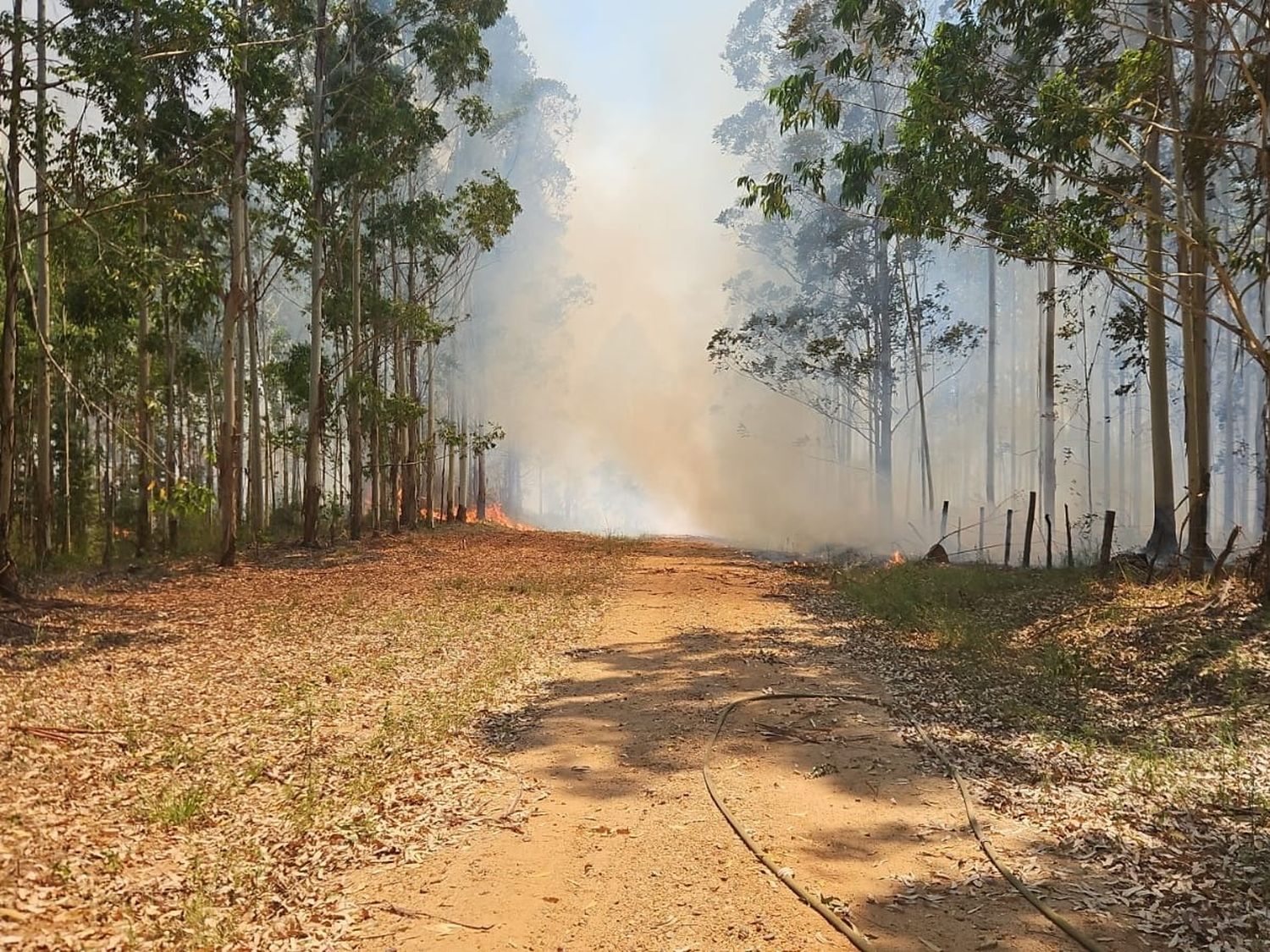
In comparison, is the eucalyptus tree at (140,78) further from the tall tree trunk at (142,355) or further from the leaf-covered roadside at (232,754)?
the leaf-covered roadside at (232,754)

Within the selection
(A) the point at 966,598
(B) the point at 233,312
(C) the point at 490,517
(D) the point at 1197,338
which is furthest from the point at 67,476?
(D) the point at 1197,338

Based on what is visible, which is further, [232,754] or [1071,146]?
[1071,146]

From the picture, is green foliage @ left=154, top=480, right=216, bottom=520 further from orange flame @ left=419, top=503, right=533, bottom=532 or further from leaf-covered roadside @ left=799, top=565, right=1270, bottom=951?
orange flame @ left=419, top=503, right=533, bottom=532

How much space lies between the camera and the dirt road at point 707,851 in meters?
3.36

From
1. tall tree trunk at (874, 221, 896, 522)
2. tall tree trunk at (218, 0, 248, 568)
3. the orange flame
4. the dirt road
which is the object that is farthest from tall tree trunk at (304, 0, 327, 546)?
tall tree trunk at (874, 221, 896, 522)

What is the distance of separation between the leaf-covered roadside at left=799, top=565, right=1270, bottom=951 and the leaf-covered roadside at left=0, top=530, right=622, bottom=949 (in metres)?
3.02

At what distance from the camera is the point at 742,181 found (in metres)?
11.2

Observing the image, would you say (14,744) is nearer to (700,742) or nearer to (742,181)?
(700,742)

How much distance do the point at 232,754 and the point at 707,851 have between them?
121 inches

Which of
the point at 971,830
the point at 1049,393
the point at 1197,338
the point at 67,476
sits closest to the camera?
the point at 971,830

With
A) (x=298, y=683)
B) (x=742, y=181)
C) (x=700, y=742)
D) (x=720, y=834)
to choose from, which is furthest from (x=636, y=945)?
(x=742, y=181)

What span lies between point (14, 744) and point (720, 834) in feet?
13.6

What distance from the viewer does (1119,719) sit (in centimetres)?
653

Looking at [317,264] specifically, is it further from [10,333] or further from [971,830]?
[971,830]
